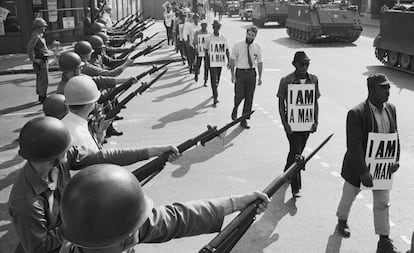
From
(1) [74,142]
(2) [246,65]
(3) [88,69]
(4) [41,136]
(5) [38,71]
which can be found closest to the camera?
(4) [41,136]

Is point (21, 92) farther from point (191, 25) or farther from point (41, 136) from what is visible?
point (41, 136)

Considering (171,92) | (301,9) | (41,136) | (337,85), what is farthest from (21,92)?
(301,9)

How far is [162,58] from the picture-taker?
20875 millimetres

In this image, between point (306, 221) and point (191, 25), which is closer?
point (306, 221)

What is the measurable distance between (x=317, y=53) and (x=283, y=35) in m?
9.98

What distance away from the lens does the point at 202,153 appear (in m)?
8.78

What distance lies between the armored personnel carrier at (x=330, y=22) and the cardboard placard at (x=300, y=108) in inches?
736

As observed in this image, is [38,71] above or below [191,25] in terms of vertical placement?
below

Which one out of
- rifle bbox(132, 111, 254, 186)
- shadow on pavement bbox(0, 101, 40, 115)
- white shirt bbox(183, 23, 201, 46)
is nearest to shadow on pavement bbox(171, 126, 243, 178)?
rifle bbox(132, 111, 254, 186)

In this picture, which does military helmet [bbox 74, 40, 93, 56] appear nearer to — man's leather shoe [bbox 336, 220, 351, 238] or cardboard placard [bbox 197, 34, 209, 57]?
man's leather shoe [bbox 336, 220, 351, 238]

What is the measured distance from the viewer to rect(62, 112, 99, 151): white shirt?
168 inches

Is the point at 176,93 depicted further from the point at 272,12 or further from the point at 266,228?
the point at 272,12

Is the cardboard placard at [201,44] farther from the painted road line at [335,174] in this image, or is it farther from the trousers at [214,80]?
the painted road line at [335,174]

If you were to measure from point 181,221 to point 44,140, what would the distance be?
3.71 feet
